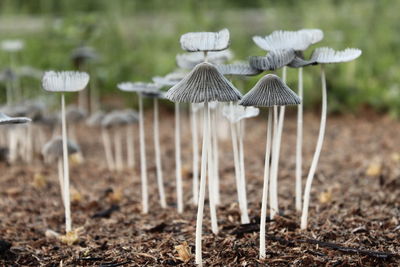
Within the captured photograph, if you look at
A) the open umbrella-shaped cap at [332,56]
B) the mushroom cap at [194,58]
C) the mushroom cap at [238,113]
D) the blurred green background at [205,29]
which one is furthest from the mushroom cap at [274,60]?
the blurred green background at [205,29]

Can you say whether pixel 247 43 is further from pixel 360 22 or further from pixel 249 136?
pixel 249 136

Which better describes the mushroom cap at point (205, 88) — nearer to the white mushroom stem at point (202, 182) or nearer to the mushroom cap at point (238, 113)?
the white mushroom stem at point (202, 182)

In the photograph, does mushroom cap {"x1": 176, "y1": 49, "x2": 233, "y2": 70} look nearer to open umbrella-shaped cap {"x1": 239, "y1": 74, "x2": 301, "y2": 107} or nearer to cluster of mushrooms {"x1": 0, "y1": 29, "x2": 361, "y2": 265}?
cluster of mushrooms {"x1": 0, "y1": 29, "x2": 361, "y2": 265}

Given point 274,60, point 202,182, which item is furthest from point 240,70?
point 202,182

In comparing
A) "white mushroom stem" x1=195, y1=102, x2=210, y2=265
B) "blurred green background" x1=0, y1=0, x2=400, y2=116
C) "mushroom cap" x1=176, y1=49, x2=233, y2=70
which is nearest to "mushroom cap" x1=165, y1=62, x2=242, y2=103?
"white mushroom stem" x1=195, y1=102, x2=210, y2=265

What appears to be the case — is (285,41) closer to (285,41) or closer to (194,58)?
(285,41)
